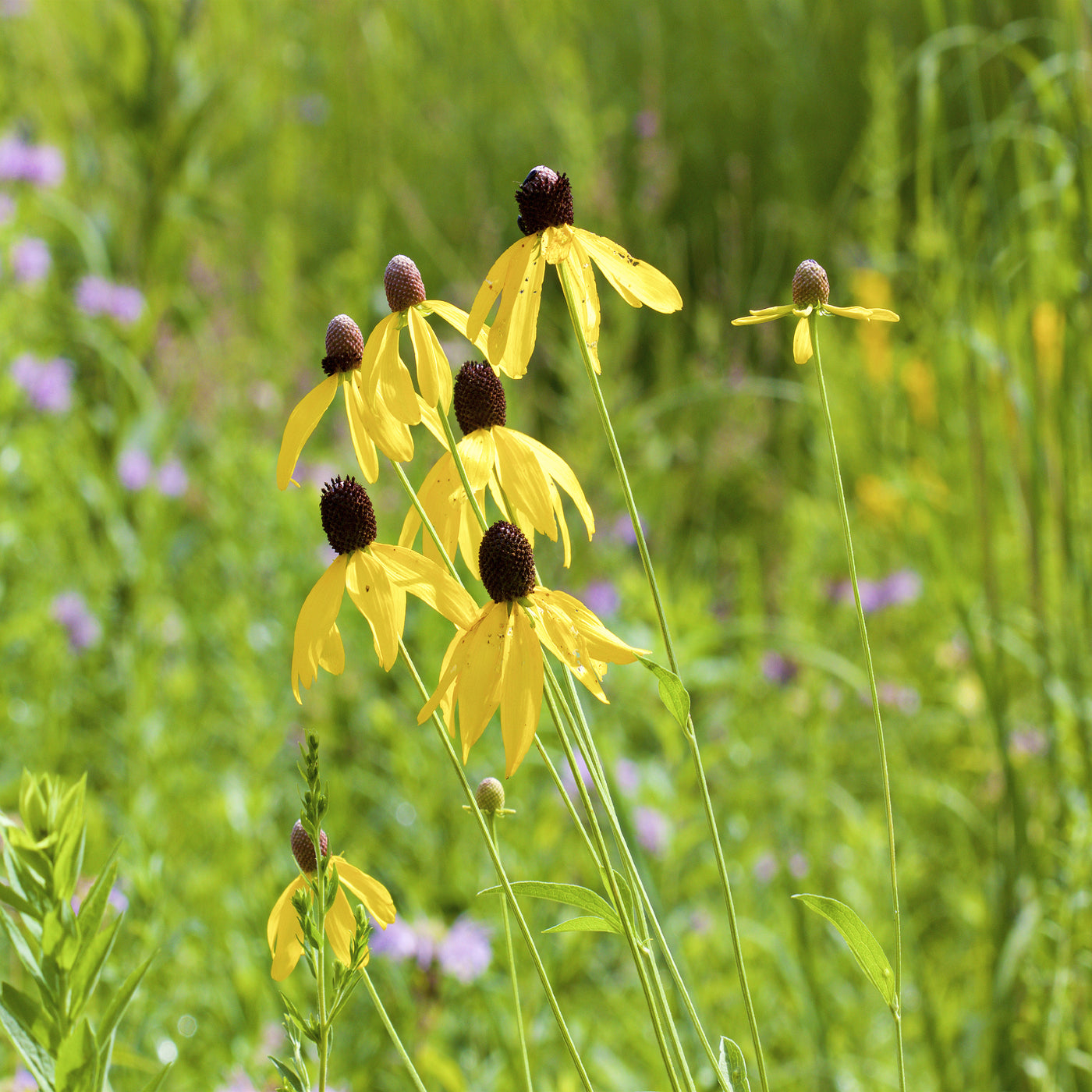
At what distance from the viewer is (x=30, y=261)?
2123 millimetres

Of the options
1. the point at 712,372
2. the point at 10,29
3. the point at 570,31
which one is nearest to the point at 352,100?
the point at 10,29

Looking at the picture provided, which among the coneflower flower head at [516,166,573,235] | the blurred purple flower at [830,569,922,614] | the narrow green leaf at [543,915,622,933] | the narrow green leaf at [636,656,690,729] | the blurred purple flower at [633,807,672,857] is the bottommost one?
the blurred purple flower at [633,807,672,857]

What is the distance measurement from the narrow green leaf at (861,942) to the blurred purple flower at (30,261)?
199 centimetres

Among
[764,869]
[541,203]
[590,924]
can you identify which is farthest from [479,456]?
[764,869]

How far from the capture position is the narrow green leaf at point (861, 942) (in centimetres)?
45

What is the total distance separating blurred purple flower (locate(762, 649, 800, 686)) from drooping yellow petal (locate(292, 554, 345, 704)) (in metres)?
1.24

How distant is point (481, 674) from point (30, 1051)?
221 mm

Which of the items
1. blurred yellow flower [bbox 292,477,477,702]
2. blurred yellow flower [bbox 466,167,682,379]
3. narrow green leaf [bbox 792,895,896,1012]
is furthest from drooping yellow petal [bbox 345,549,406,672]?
narrow green leaf [bbox 792,895,896,1012]

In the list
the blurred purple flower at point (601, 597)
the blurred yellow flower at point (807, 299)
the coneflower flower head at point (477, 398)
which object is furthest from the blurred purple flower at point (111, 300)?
the blurred yellow flower at point (807, 299)

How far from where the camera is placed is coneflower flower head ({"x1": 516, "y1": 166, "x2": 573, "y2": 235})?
18.4 inches

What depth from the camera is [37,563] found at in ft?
5.71

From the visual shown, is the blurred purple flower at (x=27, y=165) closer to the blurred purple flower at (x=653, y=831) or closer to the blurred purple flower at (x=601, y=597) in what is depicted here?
the blurred purple flower at (x=601, y=597)

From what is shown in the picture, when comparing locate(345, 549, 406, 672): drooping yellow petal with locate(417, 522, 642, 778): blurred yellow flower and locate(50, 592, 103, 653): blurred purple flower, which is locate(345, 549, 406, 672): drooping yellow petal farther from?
locate(50, 592, 103, 653): blurred purple flower

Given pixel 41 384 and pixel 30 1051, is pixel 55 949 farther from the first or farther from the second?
pixel 41 384
